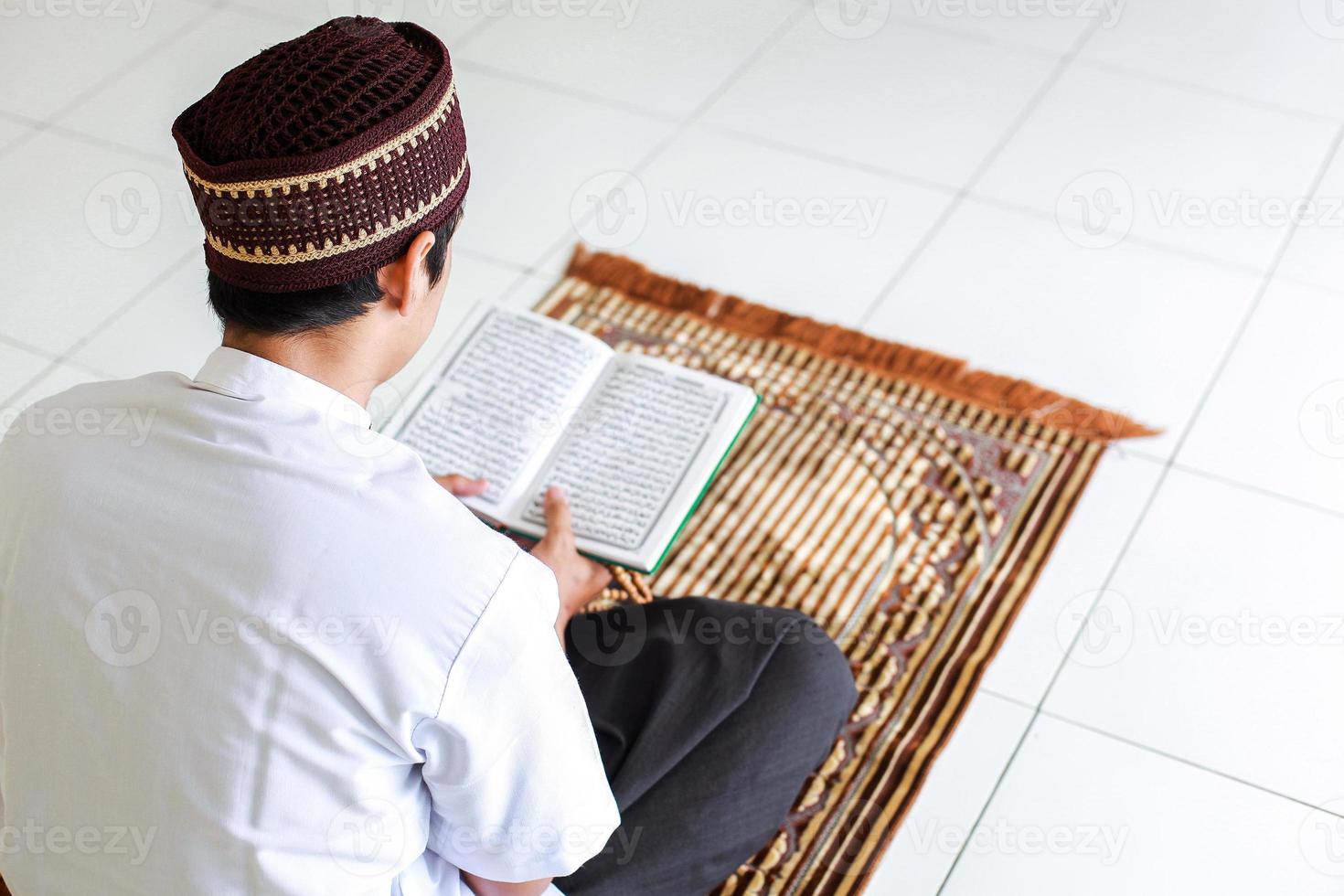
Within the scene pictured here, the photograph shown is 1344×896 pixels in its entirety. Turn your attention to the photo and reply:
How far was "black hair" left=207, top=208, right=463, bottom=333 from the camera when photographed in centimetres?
93

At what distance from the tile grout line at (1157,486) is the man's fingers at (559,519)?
1.99ft

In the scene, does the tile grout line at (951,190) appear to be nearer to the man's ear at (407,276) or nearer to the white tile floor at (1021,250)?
the white tile floor at (1021,250)

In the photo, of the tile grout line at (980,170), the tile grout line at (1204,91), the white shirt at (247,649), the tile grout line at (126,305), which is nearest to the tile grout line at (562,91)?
the tile grout line at (980,170)

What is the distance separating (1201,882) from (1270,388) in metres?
0.93

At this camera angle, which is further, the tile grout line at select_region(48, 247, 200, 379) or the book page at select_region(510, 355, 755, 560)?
the tile grout line at select_region(48, 247, 200, 379)

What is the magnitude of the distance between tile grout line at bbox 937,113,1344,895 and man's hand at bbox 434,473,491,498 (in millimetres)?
700

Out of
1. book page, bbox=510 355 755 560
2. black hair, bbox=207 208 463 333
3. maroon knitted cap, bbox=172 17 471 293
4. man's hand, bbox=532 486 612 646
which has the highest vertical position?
maroon knitted cap, bbox=172 17 471 293

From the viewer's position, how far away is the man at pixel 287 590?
0.83m

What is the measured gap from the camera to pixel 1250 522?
1971 mm

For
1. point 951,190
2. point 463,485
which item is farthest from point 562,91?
point 463,485

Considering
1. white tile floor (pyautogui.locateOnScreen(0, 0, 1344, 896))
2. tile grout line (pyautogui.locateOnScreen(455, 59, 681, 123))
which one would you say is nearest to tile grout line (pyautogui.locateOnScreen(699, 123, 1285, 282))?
white tile floor (pyautogui.locateOnScreen(0, 0, 1344, 896))

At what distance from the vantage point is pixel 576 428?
1.55 m

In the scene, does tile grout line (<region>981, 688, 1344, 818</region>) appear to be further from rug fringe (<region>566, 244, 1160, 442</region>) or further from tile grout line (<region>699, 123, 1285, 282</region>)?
tile grout line (<region>699, 123, 1285, 282</region>)

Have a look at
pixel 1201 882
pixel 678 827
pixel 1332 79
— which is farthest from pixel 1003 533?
pixel 1332 79
